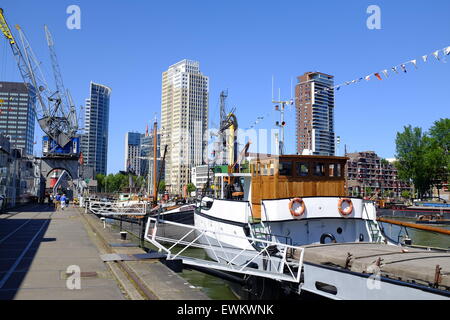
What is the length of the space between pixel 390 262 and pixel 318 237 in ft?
20.0

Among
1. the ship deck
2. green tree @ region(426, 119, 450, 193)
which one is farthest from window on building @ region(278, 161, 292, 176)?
green tree @ region(426, 119, 450, 193)

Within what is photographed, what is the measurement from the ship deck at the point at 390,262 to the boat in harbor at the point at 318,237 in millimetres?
19

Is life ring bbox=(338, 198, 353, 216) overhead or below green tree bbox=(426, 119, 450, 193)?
below

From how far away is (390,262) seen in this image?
917cm

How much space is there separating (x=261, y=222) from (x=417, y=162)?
7266 centimetres

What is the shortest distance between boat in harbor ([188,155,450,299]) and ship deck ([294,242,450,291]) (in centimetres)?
2

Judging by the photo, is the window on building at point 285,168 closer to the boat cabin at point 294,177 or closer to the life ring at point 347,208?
the boat cabin at point 294,177

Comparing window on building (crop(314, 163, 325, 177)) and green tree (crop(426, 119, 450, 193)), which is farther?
green tree (crop(426, 119, 450, 193))

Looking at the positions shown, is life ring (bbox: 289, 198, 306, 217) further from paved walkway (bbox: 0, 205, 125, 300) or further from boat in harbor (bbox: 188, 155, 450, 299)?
paved walkway (bbox: 0, 205, 125, 300)

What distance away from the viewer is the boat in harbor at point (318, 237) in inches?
334

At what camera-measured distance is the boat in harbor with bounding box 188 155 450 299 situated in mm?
8477

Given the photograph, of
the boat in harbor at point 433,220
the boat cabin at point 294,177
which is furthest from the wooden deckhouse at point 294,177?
the boat in harbor at point 433,220
